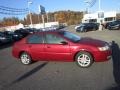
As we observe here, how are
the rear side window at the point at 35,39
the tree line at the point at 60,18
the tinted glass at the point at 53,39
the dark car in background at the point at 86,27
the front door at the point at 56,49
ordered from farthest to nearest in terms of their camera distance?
the tree line at the point at 60,18 → the dark car in background at the point at 86,27 → the rear side window at the point at 35,39 → the tinted glass at the point at 53,39 → the front door at the point at 56,49

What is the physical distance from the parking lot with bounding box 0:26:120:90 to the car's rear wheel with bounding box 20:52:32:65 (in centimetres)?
35

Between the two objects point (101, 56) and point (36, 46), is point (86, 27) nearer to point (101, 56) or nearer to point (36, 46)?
point (36, 46)

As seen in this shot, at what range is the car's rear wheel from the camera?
9984mm

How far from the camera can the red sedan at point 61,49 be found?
8.37 m

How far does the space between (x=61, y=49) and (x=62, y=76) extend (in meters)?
1.58

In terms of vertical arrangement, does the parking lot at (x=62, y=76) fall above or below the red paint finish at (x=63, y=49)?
below

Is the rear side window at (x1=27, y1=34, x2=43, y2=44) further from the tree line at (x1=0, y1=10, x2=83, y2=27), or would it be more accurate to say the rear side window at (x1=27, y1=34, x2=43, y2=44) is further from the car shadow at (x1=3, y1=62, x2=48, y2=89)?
the tree line at (x1=0, y1=10, x2=83, y2=27)

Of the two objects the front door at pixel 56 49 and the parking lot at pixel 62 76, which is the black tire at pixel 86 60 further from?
the front door at pixel 56 49

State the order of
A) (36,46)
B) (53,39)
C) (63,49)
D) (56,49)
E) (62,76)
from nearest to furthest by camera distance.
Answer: (62,76) < (63,49) < (56,49) < (53,39) < (36,46)

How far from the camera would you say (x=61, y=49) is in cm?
879

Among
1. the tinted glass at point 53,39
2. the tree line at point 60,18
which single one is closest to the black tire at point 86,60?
the tinted glass at point 53,39

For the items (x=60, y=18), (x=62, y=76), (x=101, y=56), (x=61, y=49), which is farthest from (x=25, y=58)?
(x=60, y=18)

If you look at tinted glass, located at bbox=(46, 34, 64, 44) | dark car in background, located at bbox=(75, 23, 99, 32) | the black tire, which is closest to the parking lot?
the black tire

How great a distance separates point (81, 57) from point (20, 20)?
129177 millimetres
